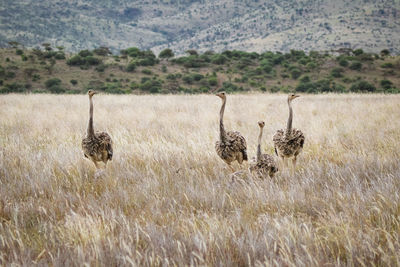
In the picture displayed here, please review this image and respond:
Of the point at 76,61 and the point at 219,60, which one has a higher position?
the point at 219,60

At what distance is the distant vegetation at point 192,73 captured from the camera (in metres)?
39.4

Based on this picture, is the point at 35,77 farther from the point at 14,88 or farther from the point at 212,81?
the point at 212,81

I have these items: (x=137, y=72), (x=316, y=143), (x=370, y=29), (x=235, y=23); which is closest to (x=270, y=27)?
(x=235, y=23)

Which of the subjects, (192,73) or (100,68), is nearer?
(100,68)

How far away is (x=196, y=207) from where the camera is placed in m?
3.74

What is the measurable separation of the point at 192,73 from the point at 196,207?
4360 cm

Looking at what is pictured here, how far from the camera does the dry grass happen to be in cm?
248

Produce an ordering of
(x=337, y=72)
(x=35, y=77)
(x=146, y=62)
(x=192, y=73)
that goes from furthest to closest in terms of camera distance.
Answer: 1. (x=146, y=62)
2. (x=192, y=73)
3. (x=337, y=72)
4. (x=35, y=77)

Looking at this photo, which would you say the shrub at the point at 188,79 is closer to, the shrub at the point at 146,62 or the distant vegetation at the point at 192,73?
the distant vegetation at the point at 192,73

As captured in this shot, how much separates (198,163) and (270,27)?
151 meters

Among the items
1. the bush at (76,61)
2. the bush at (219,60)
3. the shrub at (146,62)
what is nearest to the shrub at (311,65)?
the bush at (219,60)

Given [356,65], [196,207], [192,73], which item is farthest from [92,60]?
[196,207]

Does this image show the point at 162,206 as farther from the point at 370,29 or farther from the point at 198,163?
the point at 370,29

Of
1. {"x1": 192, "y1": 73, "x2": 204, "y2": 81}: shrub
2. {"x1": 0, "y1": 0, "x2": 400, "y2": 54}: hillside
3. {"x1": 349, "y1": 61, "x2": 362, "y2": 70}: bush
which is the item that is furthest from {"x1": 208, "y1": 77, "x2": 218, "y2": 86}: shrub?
{"x1": 0, "y1": 0, "x2": 400, "y2": 54}: hillside
